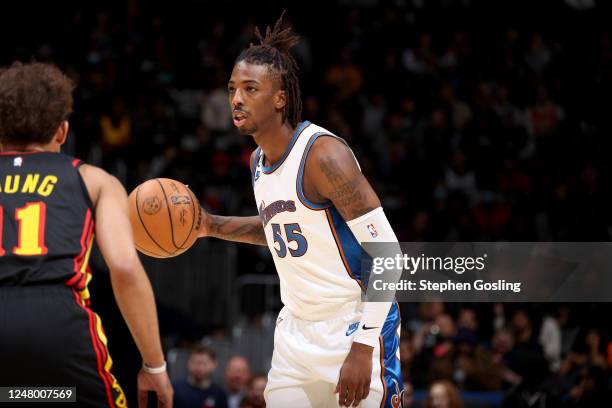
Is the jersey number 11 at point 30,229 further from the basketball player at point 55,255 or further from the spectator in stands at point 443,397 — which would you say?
the spectator in stands at point 443,397

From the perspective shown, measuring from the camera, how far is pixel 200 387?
327 inches

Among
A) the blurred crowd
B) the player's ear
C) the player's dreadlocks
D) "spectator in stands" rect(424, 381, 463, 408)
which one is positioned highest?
the blurred crowd

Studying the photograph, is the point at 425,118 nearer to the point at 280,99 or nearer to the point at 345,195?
the point at 280,99

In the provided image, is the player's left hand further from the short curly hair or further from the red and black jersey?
the short curly hair

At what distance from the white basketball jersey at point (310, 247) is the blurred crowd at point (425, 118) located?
14.0ft

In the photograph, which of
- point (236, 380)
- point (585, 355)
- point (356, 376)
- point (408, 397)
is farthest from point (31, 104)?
point (585, 355)

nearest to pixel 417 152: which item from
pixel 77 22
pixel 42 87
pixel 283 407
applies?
pixel 77 22

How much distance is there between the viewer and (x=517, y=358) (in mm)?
8695

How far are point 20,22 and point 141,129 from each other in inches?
103

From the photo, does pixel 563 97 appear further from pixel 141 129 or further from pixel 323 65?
pixel 141 129

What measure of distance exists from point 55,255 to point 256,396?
521 cm

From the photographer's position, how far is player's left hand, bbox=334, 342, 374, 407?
13.3 ft

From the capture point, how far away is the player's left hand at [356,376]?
4.04 m

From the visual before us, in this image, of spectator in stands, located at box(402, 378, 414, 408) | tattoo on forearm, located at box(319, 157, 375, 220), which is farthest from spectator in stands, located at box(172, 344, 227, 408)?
tattoo on forearm, located at box(319, 157, 375, 220)
